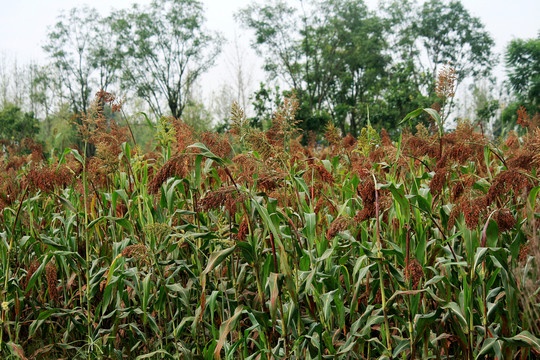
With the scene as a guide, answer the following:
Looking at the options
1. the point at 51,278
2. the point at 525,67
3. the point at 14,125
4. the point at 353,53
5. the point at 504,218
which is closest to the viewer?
the point at 504,218

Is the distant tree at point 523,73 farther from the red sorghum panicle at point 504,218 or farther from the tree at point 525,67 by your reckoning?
the red sorghum panicle at point 504,218

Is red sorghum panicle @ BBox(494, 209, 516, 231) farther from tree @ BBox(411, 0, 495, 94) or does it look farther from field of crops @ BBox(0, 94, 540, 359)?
tree @ BBox(411, 0, 495, 94)

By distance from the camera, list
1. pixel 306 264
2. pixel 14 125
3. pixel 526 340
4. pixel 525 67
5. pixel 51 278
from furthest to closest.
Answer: pixel 525 67 → pixel 14 125 → pixel 51 278 → pixel 306 264 → pixel 526 340

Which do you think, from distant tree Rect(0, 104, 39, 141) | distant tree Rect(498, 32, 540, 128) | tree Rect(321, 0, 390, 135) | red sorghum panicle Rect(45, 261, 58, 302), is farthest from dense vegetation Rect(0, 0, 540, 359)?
tree Rect(321, 0, 390, 135)

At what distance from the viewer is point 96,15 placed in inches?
1887

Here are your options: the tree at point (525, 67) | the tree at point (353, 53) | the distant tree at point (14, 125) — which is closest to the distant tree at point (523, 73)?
the tree at point (525, 67)

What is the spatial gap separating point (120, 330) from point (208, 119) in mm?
37412

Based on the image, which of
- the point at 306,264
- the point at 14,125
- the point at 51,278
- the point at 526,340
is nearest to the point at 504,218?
the point at 526,340

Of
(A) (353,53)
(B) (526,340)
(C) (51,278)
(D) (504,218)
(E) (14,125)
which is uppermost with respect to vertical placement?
(A) (353,53)

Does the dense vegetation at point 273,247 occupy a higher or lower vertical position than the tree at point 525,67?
lower

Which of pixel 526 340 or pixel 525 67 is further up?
pixel 525 67

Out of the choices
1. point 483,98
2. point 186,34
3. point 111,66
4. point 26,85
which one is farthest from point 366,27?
point 26,85

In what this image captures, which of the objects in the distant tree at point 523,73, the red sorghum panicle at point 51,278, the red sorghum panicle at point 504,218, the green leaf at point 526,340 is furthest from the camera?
the distant tree at point 523,73

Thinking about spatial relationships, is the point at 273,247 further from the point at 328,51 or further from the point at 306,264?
the point at 328,51
